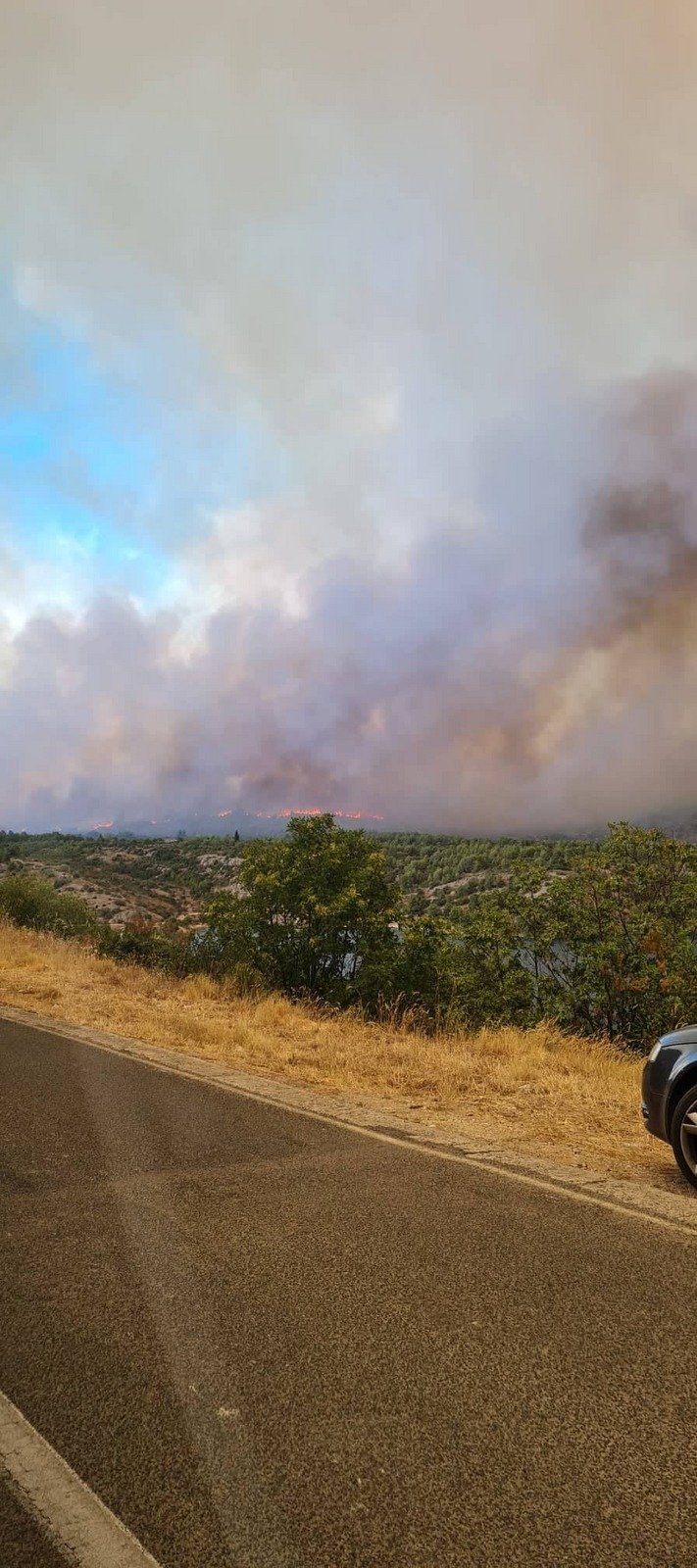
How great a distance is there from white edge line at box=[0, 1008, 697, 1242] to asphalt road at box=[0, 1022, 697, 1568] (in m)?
0.18

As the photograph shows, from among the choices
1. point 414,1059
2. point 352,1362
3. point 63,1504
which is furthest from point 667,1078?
point 414,1059

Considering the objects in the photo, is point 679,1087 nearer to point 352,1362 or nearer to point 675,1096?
point 675,1096

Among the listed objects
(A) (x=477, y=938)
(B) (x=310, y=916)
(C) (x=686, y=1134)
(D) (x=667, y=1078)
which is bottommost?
(C) (x=686, y=1134)

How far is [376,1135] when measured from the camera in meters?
7.11

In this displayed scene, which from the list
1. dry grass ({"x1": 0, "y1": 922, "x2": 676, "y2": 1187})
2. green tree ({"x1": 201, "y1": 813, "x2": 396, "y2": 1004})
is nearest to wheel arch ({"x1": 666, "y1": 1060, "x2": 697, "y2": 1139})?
dry grass ({"x1": 0, "y1": 922, "x2": 676, "y2": 1187})

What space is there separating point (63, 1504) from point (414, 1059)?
8.59m

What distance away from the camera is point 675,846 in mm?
18000

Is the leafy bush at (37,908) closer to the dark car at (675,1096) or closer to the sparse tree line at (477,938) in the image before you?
the sparse tree line at (477,938)

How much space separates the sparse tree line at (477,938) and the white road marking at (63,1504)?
1286 centimetres

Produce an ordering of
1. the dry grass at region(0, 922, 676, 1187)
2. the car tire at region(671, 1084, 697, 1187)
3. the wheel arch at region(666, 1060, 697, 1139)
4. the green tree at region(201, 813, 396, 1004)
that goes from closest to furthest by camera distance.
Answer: the car tire at region(671, 1084, 697, 1187) → the wheel arch at region(666, 1060, 697, 1139) → the dry grass at region(0, 922, 676, 1187) → the green tree at region(201, 813, 396, 1004)

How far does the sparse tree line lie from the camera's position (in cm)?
1691

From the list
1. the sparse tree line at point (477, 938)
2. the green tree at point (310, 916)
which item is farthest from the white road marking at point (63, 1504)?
the green tree at point (310, 916)

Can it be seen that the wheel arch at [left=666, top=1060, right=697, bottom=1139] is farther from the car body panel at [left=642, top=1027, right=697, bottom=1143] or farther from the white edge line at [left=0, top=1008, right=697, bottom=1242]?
the white edge line at [left=0, top=1008, right=697, bottom=1242]

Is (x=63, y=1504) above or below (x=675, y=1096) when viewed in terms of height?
below
